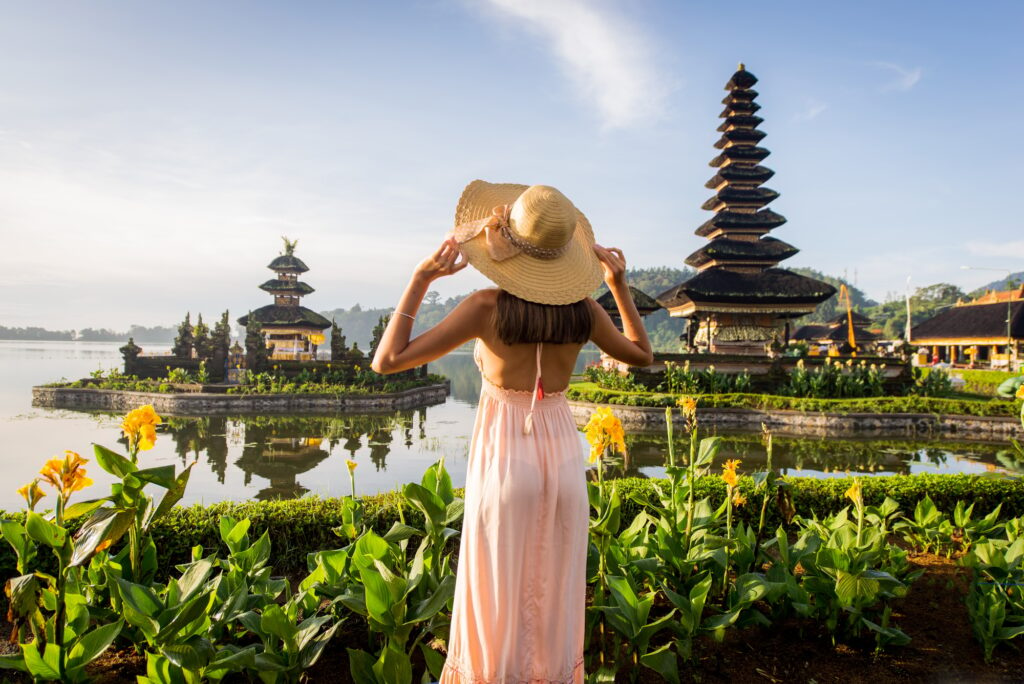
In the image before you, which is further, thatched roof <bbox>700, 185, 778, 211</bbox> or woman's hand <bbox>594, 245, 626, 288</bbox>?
thatched roof <bbox>700, 185, 778, 211</bbox>

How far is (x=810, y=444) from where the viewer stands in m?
11.8

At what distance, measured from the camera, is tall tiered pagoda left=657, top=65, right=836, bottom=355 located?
821 inches

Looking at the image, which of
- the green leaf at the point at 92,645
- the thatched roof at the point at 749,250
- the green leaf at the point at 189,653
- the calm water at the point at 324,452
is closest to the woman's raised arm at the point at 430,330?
the green leaf at the point at 189,653

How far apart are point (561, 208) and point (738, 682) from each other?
208 centimetres

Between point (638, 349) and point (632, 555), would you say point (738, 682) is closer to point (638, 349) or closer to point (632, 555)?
point (632, 555)

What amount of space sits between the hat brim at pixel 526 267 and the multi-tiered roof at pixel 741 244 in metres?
19.9

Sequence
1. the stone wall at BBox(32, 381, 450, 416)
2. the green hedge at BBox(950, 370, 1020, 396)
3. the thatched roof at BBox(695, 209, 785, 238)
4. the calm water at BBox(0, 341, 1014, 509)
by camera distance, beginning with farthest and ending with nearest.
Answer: the thatched roof at BBox(695, 209, 785, 238) < the green hedge at BBox(950, 370, 1020, 396) < the stone wall at BBox(32, 381, 450, 416) < the calm water at BBox(0, 341, 1014, 509)

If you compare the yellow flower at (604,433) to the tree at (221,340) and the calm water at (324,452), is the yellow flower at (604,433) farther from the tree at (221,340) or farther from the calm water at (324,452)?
the tree at (221,340)

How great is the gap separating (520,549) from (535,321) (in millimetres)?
720

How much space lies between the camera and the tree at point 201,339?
23547 millimetres

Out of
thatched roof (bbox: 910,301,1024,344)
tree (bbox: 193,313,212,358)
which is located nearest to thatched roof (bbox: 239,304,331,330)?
tree (bbox: 193,313,212,358)

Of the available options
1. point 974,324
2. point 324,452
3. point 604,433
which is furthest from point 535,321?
point 974,324

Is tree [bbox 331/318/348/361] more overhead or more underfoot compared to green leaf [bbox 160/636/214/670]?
more overhead

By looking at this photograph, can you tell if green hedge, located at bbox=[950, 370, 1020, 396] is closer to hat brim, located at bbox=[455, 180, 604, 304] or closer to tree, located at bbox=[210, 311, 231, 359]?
hat brim, located at bbox=[455, 180, 604, 304]
